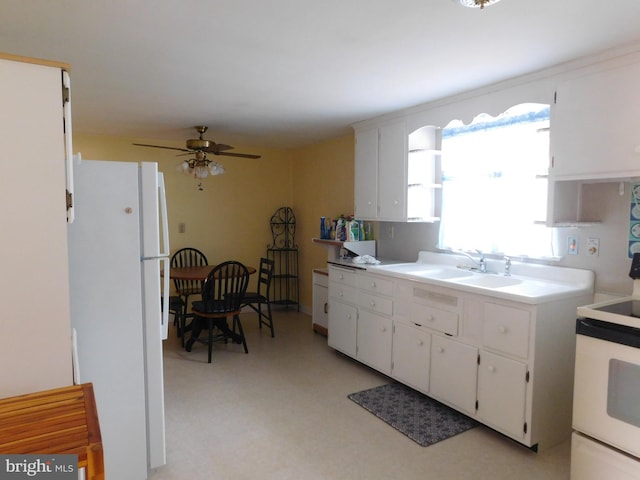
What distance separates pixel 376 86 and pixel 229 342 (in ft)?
9.82

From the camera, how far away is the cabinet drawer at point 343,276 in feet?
12.2

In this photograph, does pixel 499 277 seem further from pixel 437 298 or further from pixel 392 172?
pixel 392 172

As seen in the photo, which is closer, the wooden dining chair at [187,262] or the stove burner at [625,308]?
the stove burner at [625,308]

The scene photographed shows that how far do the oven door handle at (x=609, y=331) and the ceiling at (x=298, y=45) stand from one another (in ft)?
4.40

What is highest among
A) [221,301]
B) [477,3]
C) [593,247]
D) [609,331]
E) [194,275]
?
[477,3]

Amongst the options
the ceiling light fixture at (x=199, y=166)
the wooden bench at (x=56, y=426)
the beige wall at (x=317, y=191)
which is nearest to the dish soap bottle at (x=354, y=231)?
the beige wall at (x=317, y=191)

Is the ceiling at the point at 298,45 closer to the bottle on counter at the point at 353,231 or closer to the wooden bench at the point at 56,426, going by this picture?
the bottle on counter at the point at 353,231

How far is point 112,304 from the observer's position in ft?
6.73

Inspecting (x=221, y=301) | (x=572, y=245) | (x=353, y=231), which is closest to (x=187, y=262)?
(x=221, y=301)

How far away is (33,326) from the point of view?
144 cm

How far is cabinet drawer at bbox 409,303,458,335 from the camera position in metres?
2.75

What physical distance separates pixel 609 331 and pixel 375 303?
1782mm

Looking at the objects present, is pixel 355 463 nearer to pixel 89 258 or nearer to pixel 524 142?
pixel 89 258

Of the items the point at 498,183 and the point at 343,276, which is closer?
the point at 498,183
